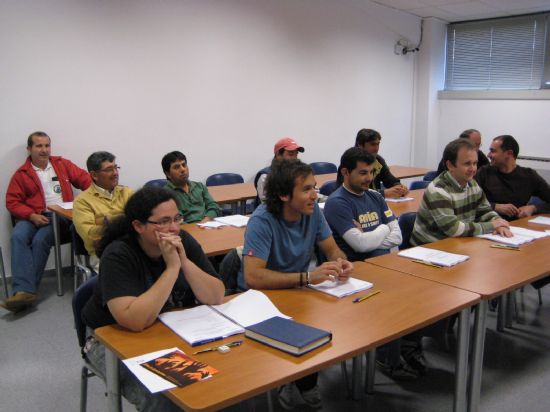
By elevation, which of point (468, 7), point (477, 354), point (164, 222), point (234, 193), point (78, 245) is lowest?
point (477, 354)

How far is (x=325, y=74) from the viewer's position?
269 inches

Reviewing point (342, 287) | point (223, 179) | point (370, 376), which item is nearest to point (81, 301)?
point (342, 287)

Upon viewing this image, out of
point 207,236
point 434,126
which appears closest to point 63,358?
point 207,236

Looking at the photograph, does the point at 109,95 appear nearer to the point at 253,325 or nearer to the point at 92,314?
the point at 92,314

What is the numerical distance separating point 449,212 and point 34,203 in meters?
3.42

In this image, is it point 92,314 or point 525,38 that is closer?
point 92,314

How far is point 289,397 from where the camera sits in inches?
98.0

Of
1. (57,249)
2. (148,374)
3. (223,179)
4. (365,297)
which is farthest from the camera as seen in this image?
(223,179)

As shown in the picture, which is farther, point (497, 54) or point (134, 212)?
point (497, 54)

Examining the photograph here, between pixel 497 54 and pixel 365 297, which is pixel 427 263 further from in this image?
pixel 497 54

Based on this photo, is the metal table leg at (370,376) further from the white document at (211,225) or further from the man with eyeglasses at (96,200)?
the man with eyeglasses at (96,200)

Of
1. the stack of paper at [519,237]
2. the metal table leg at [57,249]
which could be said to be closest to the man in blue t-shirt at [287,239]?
the stack of paper at [519,237]

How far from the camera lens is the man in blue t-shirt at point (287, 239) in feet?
7.13

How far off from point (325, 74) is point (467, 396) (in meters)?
5.22
